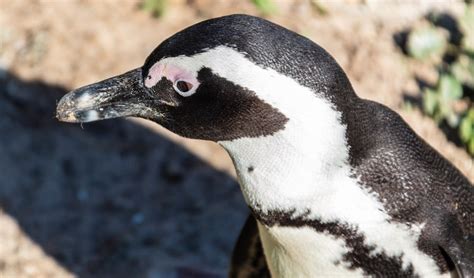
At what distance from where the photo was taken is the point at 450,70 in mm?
3373

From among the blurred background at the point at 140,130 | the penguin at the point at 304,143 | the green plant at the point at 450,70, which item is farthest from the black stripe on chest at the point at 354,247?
the green plant at the point at 450,70

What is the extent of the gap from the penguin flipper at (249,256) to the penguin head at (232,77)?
1.88ft

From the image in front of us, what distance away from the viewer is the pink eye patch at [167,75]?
1837 millimetres

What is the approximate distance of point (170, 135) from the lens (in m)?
3.32

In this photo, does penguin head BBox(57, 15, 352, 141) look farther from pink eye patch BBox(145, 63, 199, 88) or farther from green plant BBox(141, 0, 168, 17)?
green plant BBox(141, 0, 168, 17)

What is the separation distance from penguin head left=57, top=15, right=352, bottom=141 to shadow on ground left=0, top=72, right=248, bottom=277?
1.16 m

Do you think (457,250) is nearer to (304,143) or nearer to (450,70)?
(304,143)

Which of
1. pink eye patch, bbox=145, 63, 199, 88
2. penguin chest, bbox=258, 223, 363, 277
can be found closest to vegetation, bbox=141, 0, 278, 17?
penguin chest, bbox=258, 223, 363, 277

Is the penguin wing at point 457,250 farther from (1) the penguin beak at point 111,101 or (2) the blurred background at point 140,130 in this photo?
(2) the blurred background at point 140,130

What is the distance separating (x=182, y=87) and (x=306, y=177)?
0.30 m

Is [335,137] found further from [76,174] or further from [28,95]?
[28,95]

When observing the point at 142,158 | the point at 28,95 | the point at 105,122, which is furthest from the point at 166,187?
the point at 28,95

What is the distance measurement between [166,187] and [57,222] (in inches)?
14.7

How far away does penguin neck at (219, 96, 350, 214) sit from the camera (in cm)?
181
